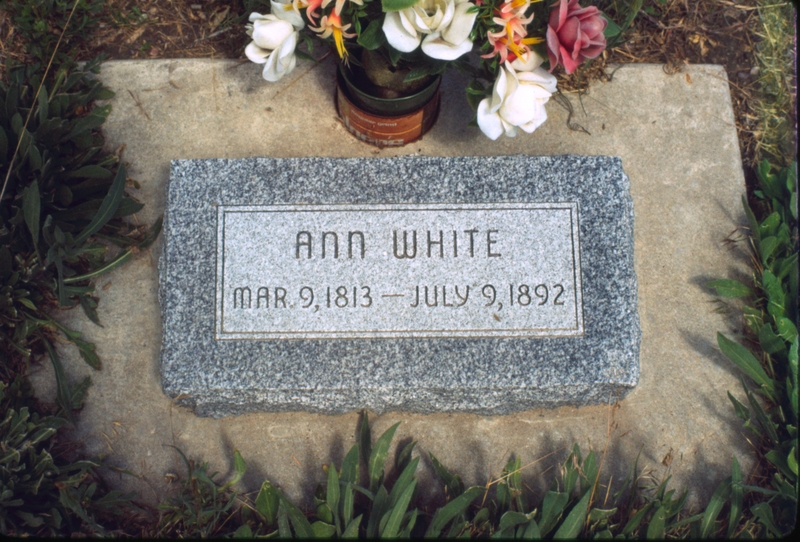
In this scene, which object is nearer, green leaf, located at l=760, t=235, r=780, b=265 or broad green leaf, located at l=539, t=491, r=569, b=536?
broad green leaf, located at l=539, t=491, r=569, b=536

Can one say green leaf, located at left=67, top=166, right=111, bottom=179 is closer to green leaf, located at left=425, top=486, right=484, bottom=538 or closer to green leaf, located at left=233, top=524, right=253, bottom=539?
green leaf, located at left=233, top=524, right=253, bottom=539

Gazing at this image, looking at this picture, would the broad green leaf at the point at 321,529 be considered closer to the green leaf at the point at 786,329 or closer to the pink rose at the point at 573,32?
the pink rose at the point at 573,32

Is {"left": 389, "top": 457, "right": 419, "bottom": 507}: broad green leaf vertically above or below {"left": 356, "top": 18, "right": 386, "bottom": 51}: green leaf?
below

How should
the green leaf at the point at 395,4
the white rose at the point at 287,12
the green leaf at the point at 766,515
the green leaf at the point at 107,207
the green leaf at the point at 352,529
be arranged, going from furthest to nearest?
the green leaf at the point at 107,207 < the green leaf at the point at 766,515 < the green leaf at the point at 352,529 < the white rose at the point at 287,12 < the green leaf at the point at 395,4

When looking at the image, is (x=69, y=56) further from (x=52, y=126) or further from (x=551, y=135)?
(x=551, y=135)

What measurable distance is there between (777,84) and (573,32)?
5.19 feet

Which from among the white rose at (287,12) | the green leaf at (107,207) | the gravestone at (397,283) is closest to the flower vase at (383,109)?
the gravestone at (397,283)

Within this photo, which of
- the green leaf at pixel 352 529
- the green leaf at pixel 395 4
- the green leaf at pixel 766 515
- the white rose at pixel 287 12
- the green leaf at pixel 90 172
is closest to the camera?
the green leaf at pixel 395 4

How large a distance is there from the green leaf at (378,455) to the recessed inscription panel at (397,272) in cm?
36

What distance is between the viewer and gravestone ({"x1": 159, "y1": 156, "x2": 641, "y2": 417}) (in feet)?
6.33

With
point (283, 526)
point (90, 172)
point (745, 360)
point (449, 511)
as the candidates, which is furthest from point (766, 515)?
point (90, 172)

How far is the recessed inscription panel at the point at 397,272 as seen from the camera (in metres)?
1.94

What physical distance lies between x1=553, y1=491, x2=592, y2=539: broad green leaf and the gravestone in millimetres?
364

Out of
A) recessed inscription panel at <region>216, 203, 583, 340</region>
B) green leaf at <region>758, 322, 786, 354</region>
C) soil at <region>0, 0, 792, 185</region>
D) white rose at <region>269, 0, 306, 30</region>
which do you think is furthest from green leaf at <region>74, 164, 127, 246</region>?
green leaf at <region>758, 322, 786, 354</region>
